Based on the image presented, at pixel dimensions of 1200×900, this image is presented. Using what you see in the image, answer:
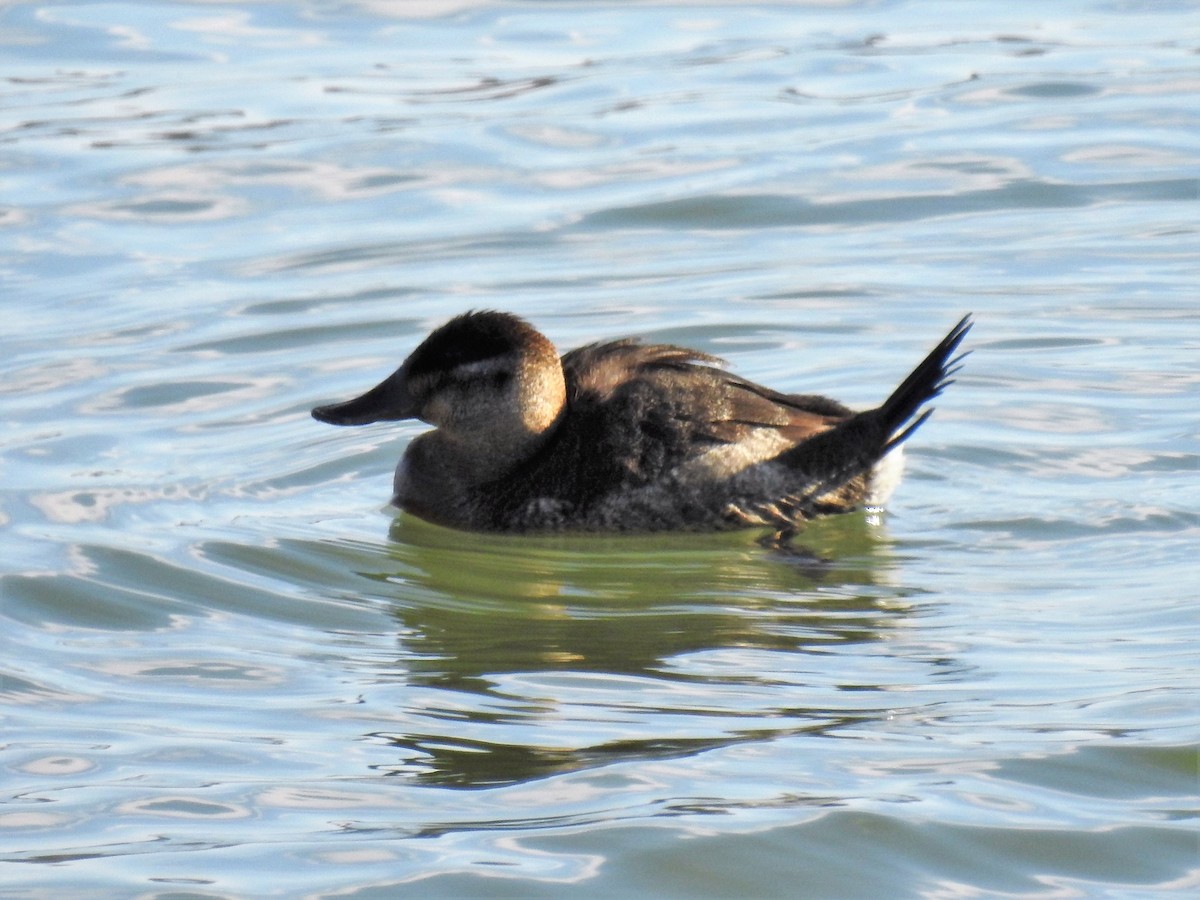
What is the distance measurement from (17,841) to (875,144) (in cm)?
862

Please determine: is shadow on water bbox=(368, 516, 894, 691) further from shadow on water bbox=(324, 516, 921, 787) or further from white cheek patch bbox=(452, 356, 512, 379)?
white cheek patch bbox=(452, 356, 512, 379)

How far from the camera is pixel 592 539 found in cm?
725

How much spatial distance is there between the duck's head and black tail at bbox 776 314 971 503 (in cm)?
89

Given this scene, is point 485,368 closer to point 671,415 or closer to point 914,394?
point 671,415

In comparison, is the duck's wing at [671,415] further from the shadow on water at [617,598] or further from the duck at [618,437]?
the shadow on water at [617,598]

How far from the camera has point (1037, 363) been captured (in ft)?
28.8

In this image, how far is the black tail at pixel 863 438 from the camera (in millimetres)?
7039

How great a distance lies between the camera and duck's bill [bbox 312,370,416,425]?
7445 millimetres

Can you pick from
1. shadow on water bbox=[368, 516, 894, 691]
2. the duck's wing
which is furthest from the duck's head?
shadow on water bbox=[368, 516, 894, 691]

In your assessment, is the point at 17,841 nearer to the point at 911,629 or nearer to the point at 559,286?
the point at 911,629

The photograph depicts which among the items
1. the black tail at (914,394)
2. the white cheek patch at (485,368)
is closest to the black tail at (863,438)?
the black tail at (914,394)

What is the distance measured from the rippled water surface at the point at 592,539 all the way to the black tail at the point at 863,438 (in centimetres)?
22

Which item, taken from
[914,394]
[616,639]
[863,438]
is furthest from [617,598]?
[914,394]

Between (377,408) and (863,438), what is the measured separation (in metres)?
1.74
